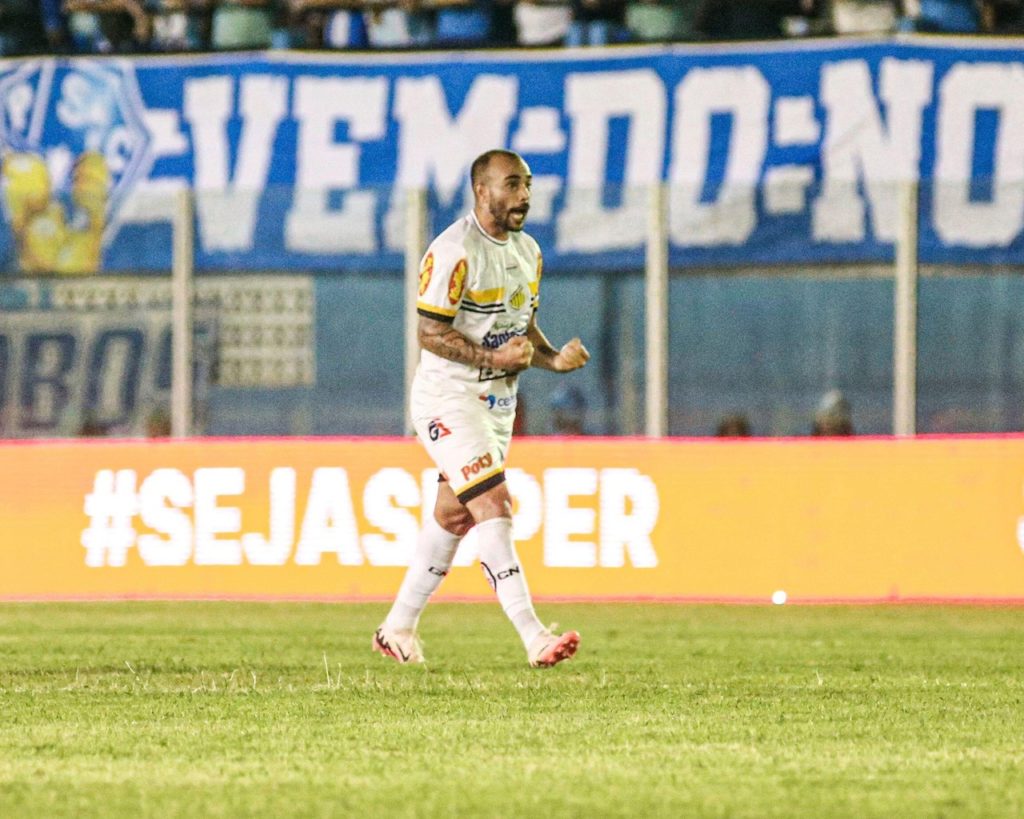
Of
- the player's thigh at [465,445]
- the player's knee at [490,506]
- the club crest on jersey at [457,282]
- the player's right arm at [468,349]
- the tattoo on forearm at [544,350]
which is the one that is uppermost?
the club crest on jersey at [457,282]

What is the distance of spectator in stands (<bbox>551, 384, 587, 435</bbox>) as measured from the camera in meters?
16.7

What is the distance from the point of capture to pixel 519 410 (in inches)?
650

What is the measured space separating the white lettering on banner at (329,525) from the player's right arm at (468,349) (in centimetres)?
513

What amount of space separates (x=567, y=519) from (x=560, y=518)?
0.04 meters

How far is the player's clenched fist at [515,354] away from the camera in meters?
8.56

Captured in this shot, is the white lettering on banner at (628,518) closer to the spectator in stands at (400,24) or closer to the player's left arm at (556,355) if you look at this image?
the player's left arm at (556,355)

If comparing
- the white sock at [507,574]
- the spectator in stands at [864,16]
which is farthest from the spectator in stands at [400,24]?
the white sock at [507,574]

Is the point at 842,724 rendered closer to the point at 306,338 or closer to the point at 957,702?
the point at 957,702

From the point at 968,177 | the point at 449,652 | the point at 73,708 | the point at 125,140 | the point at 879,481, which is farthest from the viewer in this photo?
the point at 125,140

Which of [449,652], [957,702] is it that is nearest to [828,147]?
[449,652]

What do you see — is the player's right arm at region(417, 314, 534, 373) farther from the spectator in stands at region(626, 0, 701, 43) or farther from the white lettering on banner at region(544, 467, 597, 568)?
the spectator in stands at region(626, 0, 701, 43)

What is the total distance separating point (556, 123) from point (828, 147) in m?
1.94

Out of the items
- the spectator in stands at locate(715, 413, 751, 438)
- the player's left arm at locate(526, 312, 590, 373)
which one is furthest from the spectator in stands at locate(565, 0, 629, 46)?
the player's left arm at locate(526, 312, 590, 373)

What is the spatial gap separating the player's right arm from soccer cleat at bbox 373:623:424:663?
3.84ft
